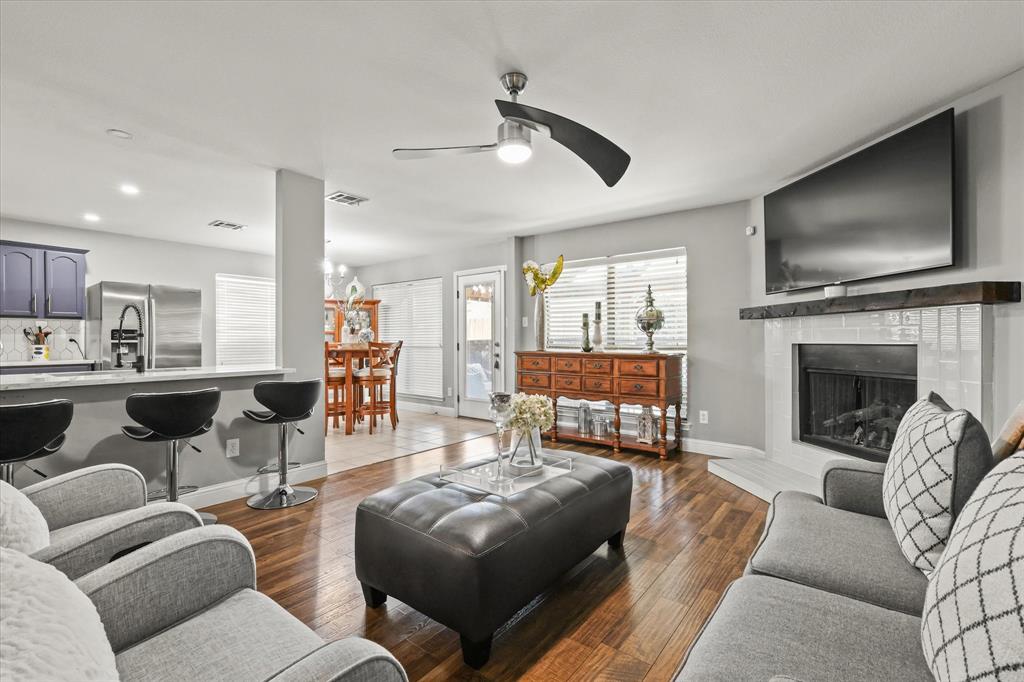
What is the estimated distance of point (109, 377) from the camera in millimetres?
2873

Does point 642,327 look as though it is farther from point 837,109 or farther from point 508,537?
point 508,537

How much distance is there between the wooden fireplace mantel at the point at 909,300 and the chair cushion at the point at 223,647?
3.19m

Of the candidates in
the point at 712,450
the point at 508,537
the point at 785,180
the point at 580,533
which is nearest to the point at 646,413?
the point at 712,450

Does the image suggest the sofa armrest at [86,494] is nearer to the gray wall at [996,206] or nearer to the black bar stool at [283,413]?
the black bar stool at [283,413]

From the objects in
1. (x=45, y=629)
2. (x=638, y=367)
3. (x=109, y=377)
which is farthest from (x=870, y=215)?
(x=109, y=377)

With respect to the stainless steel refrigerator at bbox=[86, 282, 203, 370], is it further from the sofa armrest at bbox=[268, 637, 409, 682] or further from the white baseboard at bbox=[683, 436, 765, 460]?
the white baseboard at bbox=[683, 436, 765, 460]

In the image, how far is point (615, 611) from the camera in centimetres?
196

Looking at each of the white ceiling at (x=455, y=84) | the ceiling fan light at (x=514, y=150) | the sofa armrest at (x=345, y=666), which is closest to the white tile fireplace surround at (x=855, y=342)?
the white ceiling at (x=455, y=84)

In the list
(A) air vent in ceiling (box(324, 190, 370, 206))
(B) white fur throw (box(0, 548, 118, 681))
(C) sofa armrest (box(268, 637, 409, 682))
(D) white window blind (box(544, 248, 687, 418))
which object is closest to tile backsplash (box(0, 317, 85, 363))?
(A) air vent in ceiling (box(324, 190, 370, 206))

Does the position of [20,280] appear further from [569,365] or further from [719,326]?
[719,326]

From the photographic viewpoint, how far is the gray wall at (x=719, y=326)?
14.4 feet

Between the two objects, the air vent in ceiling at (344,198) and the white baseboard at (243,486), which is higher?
the air vent in ceiling at (344,198)

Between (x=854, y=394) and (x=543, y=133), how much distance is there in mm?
3058

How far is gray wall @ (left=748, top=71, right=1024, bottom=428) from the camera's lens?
2.36 m
